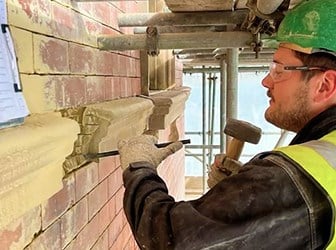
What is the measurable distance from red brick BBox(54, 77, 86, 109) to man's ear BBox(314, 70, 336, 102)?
67cm

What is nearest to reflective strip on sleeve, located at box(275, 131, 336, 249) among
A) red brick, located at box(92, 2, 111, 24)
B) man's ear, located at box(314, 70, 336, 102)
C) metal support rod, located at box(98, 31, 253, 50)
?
man's ear, located at box(314, 70, 336, 102)

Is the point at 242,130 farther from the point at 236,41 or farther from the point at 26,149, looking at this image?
the point at 26,149

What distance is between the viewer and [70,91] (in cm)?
131

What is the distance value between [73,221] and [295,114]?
0.70 m

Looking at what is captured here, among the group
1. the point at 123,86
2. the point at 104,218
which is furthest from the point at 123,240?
the point at 123,86

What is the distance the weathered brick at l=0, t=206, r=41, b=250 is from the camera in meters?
0.92

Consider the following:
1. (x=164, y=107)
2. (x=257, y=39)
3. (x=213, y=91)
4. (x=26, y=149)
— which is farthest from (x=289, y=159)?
(x=213, y=91)

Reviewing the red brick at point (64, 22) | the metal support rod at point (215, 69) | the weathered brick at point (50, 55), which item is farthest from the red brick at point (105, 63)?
the metal support rod at point (215, 69)

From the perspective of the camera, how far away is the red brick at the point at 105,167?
169 centimetres

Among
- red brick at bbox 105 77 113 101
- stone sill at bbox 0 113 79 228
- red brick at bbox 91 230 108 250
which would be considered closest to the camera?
stone sill at bbox 0 113 79 228

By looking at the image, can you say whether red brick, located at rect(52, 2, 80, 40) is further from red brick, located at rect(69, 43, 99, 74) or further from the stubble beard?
the stubble beard

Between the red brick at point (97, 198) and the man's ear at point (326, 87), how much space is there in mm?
787

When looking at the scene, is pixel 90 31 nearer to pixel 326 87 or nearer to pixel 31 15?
pixel 31 15

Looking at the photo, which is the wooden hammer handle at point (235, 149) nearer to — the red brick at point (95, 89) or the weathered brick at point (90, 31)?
the red brick at point (95, 89)
